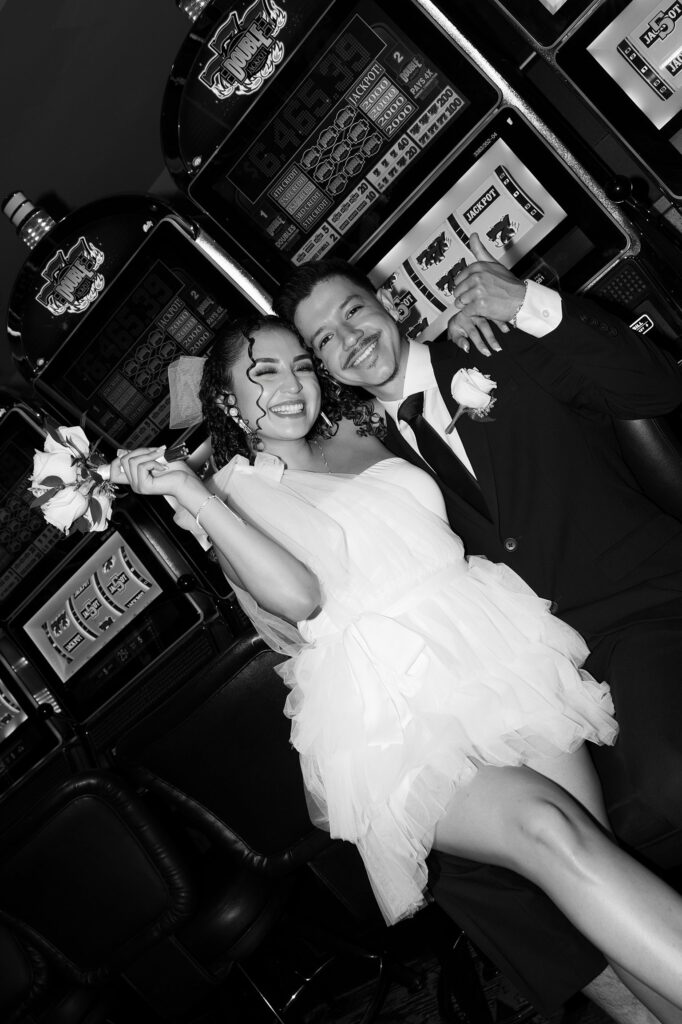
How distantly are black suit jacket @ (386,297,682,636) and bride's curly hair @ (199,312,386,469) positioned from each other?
9.7 inches

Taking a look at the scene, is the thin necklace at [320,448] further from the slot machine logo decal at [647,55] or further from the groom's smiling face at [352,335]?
the slot machine logo decal at [647,55]

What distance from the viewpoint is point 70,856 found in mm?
2305

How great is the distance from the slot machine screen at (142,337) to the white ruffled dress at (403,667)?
3.02 feet

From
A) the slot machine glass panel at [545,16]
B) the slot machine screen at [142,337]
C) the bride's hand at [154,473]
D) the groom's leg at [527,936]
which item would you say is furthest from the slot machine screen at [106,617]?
the slot machine glass panel at [545,16]

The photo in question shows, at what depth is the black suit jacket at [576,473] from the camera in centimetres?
172

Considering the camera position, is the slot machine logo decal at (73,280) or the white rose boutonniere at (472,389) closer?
the white rose boutonniere at (472,389)

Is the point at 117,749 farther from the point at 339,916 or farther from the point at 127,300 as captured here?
the point at 127,300

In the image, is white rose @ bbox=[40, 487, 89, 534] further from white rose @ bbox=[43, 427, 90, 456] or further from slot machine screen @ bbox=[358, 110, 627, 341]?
slot machine screen @ bbox=[358, 110, 627, 341]

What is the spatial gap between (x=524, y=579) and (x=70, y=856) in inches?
56.0

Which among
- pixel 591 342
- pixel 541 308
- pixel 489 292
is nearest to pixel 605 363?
pixel 591 342

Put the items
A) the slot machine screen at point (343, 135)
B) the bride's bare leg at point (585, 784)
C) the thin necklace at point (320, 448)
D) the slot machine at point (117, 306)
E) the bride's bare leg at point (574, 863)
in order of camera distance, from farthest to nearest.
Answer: the slot machine at point (117, 306)
the slot machine screen at point (343, 135)
the thin necklace at point (320, 448)
the bride's bare leg at point (585, 784)
the bride's bare leg at point (574, 863)

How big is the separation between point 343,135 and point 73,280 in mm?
980

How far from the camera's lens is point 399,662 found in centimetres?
170

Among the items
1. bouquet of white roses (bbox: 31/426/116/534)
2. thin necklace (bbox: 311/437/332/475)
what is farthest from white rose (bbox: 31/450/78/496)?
thin necklace (bbox: 311/437/332/475)
